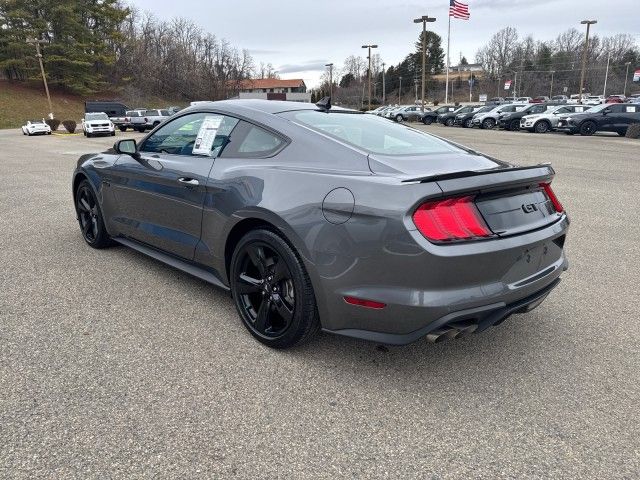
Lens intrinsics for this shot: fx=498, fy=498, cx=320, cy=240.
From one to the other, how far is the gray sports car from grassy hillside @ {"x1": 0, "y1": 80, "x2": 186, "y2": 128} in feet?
187

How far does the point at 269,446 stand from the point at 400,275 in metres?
0.99

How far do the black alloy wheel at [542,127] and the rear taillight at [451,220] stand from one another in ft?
94.2

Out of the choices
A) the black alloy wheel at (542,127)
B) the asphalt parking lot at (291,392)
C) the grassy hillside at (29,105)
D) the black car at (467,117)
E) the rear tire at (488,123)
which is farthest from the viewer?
the grassy hillside at (29,105)

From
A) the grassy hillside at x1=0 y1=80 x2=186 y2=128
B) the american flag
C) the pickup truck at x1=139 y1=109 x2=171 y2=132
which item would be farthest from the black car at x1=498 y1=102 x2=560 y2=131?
the grassy hillside at x1=0 y1=80 x2=186 y2=128

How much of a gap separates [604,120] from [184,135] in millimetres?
26103

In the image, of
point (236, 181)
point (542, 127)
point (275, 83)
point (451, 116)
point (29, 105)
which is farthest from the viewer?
point (275, 83)

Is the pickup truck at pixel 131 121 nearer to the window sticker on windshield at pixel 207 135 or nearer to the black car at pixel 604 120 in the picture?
the black car at pixel 604 120

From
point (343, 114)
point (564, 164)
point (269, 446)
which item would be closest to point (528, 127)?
point (564, 164)

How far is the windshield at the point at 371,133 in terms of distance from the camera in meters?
3.08

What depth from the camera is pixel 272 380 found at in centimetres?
274

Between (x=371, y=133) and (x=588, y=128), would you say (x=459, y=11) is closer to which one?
(x=588, y=128)

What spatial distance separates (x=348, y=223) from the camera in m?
2.52

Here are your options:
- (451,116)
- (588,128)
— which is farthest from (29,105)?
(588,128)

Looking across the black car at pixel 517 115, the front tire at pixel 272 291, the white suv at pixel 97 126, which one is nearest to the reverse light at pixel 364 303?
the front tire at pixel 272 291
